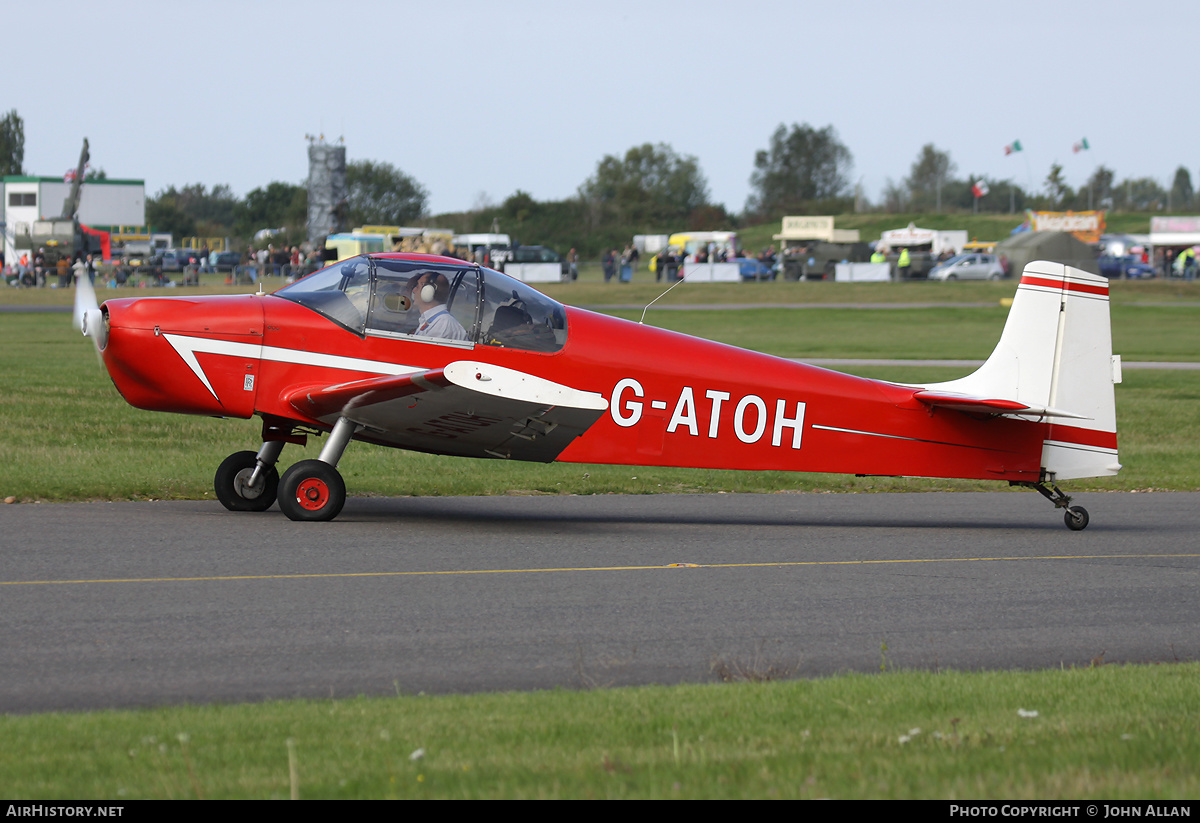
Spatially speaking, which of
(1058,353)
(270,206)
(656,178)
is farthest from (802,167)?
(1058,353)

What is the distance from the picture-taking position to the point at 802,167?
516 feet

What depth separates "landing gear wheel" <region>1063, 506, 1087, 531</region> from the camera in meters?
11.2

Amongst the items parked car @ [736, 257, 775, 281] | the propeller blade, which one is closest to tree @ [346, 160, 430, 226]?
parked car @ [736, 257, 775, 281]

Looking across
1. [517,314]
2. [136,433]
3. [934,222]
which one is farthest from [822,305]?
[934,222]

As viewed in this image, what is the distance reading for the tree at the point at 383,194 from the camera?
133375 mm

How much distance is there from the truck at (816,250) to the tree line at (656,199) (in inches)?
1011

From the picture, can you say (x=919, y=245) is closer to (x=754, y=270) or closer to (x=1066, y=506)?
(x=754, y=270)

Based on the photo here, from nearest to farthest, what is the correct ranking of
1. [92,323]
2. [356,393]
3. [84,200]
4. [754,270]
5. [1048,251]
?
[356,393], [92,323], [1048,251], [754,270], [84,200]

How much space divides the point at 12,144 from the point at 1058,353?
162 metres

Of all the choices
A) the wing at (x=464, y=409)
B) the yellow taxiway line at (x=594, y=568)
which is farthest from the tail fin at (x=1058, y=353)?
the wing at (x=464, y=409)

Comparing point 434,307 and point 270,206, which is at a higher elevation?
point 270,206

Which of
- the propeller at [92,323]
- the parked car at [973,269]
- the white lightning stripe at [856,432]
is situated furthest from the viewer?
the parked car at [973,269]

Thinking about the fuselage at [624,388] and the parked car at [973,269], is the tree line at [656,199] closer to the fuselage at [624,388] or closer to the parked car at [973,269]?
the parked car at [973,269]

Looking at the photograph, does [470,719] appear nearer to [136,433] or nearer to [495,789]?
[495,789]
